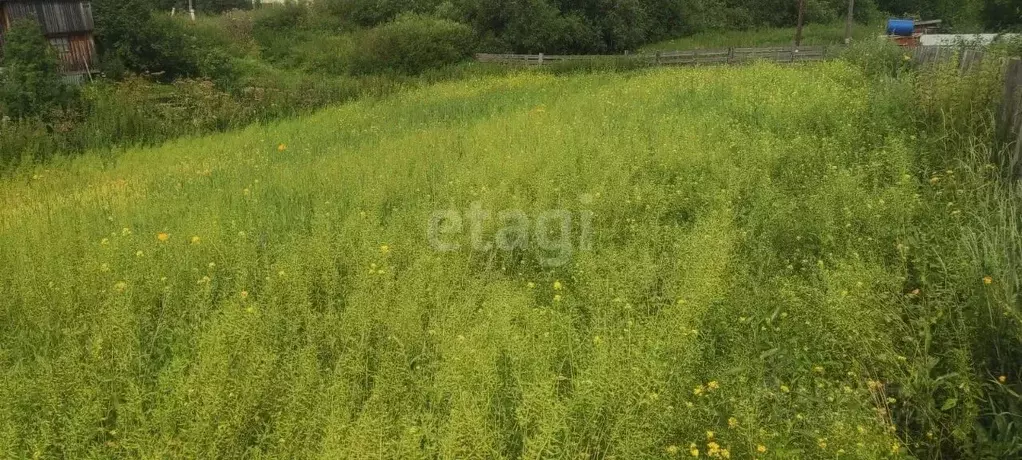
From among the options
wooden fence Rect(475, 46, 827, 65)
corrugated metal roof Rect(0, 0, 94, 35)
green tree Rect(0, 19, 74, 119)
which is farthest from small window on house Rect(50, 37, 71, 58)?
wooden fence Rect(475, 46, 827, 65)

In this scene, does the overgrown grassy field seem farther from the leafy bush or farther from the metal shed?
the leafy bush

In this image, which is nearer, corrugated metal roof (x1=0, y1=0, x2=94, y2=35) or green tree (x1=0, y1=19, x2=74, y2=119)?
green tree (x1=0, y1=19, x2=74, y2=119)

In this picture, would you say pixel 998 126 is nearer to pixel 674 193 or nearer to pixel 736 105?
pixel 674 193

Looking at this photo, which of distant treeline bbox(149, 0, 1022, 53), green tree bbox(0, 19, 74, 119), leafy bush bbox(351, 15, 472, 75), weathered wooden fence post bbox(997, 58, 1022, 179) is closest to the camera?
weathered wooden fence post bbox(997, 58, 1022, 179)

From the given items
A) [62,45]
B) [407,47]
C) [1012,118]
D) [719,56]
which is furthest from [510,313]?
[407,47]

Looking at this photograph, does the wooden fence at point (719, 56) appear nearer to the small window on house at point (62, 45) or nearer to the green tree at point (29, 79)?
the small window on house at point (62, 45)

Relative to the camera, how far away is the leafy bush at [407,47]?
25844 millimetres

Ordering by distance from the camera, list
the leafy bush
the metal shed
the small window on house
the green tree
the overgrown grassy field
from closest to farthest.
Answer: the overgrown grassy field < the green tree < the metal shed < the small window on house < the leafy bush

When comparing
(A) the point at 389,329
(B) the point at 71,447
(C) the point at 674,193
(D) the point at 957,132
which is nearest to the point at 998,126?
(D) the point at 957,132

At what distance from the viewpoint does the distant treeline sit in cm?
2977

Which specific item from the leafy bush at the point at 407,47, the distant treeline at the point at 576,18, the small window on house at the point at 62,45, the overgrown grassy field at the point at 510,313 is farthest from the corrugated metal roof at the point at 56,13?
the overgrown grassy field at the point at 510,313

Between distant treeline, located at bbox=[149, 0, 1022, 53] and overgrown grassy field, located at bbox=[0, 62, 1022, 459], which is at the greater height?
distant treeline, located at bbox=[149, 0, 1022, 53]

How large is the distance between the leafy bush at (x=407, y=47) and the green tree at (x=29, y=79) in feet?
41.6

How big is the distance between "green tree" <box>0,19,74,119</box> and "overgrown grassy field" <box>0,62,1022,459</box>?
652 centimetres
